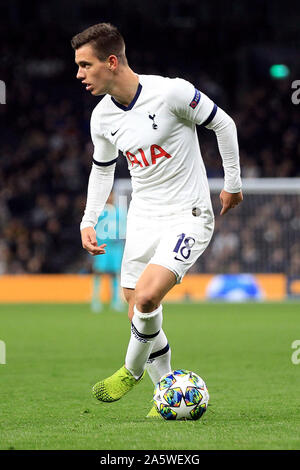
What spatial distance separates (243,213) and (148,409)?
13949 mm

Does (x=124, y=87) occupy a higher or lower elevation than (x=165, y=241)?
higher

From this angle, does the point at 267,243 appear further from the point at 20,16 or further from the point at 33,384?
the point at 33,384

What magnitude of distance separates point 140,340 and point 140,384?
2008 mm

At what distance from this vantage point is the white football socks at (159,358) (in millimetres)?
5527

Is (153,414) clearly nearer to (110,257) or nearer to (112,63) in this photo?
(112,63)

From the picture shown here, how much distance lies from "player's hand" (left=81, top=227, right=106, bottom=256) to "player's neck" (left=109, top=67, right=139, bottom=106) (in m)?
0.79

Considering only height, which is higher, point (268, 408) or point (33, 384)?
point (268, 408)

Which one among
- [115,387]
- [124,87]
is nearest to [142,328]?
[115,387]

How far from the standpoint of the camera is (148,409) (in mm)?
5660

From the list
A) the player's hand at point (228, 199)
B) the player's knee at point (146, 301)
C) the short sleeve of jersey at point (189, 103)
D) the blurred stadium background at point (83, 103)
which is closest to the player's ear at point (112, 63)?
the short sleeve of jersey at point (189, 103)

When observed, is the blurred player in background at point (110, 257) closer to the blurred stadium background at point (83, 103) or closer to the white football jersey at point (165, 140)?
the blurred stadium background at point (83, 103)

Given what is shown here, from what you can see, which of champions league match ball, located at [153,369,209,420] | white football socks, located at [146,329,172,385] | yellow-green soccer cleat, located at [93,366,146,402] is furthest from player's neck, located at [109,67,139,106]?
champions league match ball, located at [153,369,209,420]

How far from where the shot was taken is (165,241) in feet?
17.3

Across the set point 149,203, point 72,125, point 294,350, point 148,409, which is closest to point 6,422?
point 148,409
